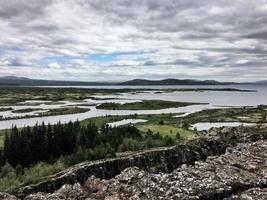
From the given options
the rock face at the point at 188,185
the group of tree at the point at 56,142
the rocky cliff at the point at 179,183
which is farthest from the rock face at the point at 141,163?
the group of tree at the point at 56,142

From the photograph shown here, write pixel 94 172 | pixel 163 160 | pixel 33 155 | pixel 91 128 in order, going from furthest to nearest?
pixel 91 128
pixel 33 155
pixel 163 160
pixel 94 172

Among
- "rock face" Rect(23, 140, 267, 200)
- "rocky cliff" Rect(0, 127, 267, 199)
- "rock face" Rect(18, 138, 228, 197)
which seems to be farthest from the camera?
"rock face" Rect(18, 138, 228, 197)

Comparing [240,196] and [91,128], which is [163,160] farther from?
[91,128]

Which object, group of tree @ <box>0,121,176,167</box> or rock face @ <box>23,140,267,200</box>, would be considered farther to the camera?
group of tree @ <box>0,121,176,167</box>

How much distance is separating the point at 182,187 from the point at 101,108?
172 metres

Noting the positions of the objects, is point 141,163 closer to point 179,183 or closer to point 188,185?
point 179,183

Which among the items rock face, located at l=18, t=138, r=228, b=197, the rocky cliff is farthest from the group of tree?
the rocky cliff

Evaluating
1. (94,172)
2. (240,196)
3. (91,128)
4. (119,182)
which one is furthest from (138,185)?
(91,128)

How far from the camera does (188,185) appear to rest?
84.8 ft

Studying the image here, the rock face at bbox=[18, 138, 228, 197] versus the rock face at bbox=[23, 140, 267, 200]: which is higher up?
the rock face at bbox=[23, 140, 267, 200]

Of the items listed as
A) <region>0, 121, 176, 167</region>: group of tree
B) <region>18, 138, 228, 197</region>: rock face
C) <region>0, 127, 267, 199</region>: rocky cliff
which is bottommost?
<region>0, 121, 176, 167</region>: group of tree

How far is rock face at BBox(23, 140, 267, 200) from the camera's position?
25.1 metres

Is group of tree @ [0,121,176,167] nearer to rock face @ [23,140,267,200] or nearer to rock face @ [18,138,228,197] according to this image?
rock face @ [18,138,228,197]

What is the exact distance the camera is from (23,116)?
160 m
